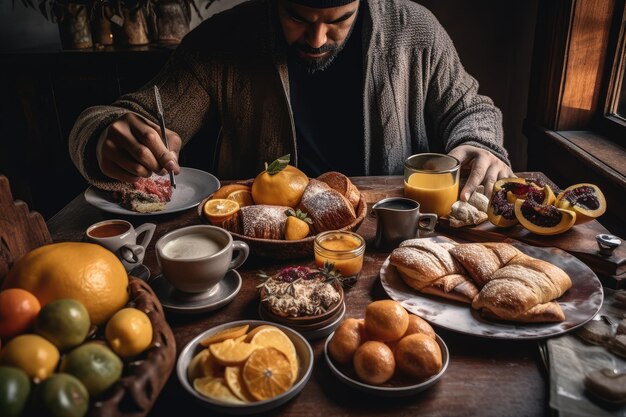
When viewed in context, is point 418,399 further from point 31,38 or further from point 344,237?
point 31,38

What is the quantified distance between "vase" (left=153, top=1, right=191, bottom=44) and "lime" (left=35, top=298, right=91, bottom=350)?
2646mm

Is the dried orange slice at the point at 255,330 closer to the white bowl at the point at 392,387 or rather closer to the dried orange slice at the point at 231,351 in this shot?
the dried orange slice at the point at 231,351

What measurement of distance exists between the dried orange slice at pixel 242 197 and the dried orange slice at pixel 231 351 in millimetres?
654

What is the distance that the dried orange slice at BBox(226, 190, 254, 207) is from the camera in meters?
1.46

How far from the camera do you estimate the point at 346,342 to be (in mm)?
866

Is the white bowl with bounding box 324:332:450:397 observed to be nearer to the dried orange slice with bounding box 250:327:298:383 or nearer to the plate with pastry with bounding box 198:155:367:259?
the dried orange slice with bounding box 250:327:298:383

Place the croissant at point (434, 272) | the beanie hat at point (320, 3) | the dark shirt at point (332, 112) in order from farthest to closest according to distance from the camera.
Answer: the dark shirt at point (332, 112)
the beanie hat at point (320, 3)
the croissant at point (434, 272)

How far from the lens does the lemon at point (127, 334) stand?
741mm

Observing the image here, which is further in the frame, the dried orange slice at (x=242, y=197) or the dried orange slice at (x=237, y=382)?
the dried orange slice at (x=242, y=197)

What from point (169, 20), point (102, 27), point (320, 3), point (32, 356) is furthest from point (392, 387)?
point (102, 27)

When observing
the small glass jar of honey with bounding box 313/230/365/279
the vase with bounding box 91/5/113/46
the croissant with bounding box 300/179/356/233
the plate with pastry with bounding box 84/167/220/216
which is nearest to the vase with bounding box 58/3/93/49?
the vase with bounding box 91/5/113/46

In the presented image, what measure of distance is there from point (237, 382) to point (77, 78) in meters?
2.78

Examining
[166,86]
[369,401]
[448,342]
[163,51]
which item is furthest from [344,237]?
[163,51]

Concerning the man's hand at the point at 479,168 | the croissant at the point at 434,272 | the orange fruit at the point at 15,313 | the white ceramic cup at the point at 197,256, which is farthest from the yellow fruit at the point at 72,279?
the man's hand at the point at 479,168
